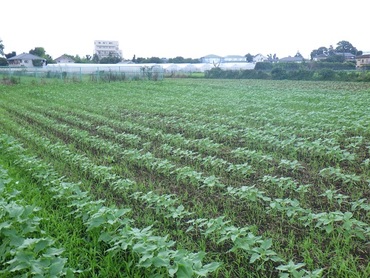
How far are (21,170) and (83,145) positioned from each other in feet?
5.77

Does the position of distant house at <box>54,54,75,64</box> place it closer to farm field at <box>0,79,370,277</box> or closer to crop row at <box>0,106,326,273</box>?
farm field at <box>0,79,370,277</box>

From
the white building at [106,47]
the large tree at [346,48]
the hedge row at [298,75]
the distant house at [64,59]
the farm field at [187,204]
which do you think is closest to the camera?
the farm field at [187,204]

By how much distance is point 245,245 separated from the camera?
8.56 ft

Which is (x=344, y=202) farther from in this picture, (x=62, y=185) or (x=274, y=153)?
(x=62, y=185)

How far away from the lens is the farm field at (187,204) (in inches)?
101

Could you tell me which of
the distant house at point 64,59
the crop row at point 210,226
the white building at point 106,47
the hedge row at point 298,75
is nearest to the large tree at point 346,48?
the hedge row at point 298,75

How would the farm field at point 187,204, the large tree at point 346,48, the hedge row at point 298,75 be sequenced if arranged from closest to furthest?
the farm field at point 187,204 → the hedge row at point 298,75 → the large tree at point 346,48

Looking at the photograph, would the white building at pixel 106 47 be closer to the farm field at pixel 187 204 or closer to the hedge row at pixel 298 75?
the hedge row at pixel 298 75

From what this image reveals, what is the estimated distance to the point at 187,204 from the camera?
12.8 ft

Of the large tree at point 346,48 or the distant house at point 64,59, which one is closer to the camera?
the large tree at point 346,48

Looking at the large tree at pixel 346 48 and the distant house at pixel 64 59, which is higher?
the large tree at pixel 346 48

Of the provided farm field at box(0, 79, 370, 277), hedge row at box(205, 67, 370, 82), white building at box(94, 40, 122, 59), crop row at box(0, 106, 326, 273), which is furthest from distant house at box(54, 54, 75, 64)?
crop row at box(0, 106, 326, 273)

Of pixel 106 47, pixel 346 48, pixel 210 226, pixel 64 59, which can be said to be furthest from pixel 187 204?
pixel 106 47

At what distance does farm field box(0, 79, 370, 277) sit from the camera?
8.41ft
